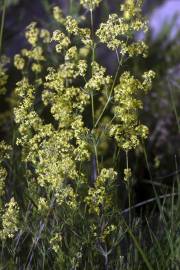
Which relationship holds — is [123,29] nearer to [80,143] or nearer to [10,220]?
[80,143]

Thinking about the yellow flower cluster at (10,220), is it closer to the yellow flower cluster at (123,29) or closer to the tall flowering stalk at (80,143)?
the tall flowering stalk at (80,143)

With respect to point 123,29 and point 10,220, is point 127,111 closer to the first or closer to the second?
point 123,29

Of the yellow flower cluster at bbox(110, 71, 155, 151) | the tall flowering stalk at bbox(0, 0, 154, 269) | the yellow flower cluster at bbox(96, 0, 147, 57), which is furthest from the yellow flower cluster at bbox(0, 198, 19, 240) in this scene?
the yellow flower cluster at bbox(96, 0, 147, 57)

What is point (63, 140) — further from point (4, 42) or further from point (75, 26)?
point (4, 42)

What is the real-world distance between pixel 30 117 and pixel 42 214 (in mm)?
282

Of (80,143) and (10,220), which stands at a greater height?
(80,143)

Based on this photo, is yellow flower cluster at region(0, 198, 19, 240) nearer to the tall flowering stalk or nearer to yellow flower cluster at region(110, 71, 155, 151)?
the tall flowering stalk

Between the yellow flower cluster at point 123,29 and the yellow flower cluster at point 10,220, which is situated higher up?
the yellow flower cluster at point 123,29

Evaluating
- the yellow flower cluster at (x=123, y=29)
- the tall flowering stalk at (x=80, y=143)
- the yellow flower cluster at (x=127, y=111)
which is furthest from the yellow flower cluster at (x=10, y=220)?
the yellow flower cluster at (x=123, y=29)

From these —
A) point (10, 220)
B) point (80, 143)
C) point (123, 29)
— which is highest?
point (123, 29)

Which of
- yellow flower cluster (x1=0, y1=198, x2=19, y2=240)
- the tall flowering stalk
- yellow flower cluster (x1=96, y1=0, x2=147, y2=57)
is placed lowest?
yellow flower cluster (x1=0, y1=198, x2=19, y2=240)

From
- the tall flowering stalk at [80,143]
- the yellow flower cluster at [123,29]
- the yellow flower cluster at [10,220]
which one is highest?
the yellow flower cluster at [123,29]

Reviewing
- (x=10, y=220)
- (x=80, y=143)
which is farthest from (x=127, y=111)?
(x=10, y=220)

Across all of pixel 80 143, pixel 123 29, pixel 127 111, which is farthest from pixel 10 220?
pixel 123 29
